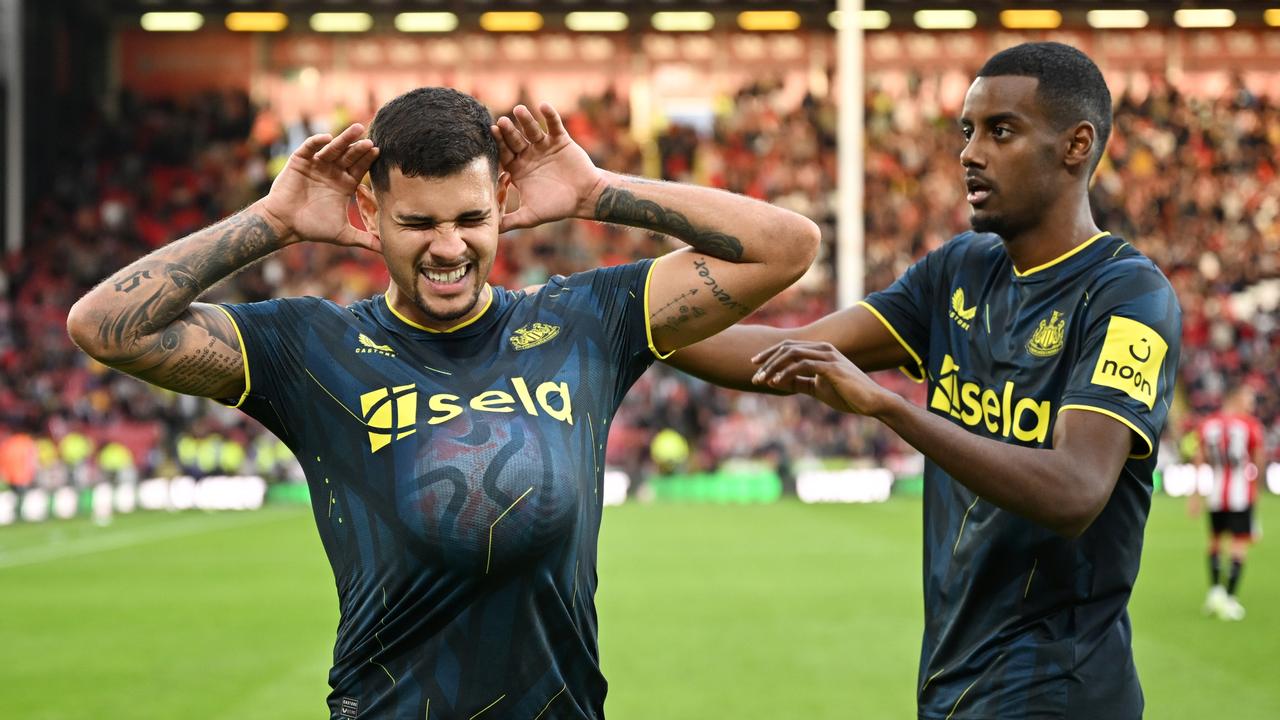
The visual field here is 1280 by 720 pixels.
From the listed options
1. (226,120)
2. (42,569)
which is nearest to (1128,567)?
(42,569)

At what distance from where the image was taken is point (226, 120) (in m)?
40.8

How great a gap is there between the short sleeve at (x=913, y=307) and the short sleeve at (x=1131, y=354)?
0.60 m

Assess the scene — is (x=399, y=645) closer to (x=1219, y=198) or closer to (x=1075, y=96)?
(x=1075, y=96)

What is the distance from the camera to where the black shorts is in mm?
13602

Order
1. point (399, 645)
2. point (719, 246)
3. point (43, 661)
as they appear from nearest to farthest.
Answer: point (399, 645), point (719, 246), point (43, 661)

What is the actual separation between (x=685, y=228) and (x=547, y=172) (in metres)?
0.38

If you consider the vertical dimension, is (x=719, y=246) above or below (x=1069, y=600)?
above

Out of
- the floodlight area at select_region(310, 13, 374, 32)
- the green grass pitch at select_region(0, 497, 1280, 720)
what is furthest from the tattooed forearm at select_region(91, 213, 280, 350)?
the floodlight area at select_region(310, 13, 374, 32)

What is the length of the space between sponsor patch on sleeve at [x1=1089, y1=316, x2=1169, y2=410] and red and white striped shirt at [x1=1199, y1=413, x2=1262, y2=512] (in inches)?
434

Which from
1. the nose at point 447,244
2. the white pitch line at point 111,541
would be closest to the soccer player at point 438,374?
the nose at point 447,244

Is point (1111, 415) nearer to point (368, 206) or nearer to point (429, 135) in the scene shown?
point (429, 135)

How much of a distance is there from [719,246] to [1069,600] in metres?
1.25

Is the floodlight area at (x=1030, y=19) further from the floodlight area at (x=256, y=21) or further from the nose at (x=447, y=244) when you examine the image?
the nose at (x=447, y=244)

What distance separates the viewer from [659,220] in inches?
151
